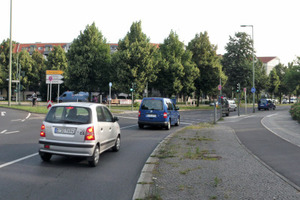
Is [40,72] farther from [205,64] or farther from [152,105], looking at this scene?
[152,105]

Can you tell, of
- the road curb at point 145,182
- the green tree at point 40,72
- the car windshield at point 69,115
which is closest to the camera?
the road curb at point 145,182

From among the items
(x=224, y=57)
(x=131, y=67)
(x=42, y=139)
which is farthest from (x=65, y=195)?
(x=224, y=57)

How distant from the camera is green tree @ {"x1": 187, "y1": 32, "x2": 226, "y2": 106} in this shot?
49156mm

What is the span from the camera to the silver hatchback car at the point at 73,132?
6.70m

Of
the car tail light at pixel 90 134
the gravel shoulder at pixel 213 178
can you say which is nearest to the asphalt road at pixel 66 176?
the gravel shoulder at pixel 213 178

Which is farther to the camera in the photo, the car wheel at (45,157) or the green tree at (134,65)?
the green tree at (134,65)

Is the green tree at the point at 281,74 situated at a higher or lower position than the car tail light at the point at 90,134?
higher

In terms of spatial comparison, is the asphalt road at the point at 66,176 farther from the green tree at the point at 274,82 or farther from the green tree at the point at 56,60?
the green tree at the point at 274,82

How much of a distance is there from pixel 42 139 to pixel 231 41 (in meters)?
60.9

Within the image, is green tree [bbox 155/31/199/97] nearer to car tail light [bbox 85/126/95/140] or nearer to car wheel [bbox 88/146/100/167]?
car wheel [bbox 88/146/100/167]

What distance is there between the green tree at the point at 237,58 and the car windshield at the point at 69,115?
55.2m

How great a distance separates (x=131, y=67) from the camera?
137 ft

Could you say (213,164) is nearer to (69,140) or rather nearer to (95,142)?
(95,142)

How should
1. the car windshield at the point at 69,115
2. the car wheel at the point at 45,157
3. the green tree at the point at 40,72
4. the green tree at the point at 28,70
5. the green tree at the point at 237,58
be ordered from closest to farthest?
1. the car windshield at the point at 69,115
2. the car wheel at the point at 45,157
3. the green tree at the point at 237,58
4. the green tree at the point at 28,70
5. the green tree at the point at 40,72
